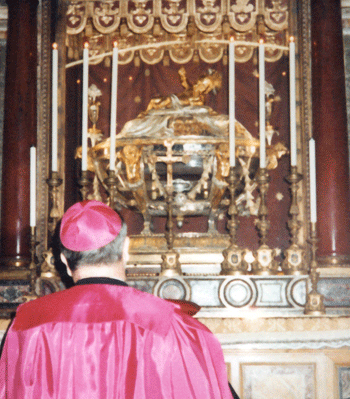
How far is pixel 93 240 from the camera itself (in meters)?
1.43

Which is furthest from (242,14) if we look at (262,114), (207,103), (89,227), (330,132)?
(89,227)

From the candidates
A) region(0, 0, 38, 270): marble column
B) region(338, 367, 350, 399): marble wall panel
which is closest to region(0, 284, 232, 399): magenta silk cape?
region(338, 367, 350, 399): marble wall panel

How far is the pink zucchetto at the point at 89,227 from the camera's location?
56.5 inches

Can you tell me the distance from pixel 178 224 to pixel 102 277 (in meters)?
2.79

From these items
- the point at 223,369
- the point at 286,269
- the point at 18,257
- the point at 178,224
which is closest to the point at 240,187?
the point at 178,224

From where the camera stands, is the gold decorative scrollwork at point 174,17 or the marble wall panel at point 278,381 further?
the gold decorative scrollwork at point 174,17

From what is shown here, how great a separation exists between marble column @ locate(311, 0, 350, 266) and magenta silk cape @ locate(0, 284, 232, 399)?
241cm

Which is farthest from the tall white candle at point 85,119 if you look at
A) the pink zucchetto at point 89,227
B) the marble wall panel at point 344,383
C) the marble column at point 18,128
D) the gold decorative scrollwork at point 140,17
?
the gold decorative scrollwork at point 140,17

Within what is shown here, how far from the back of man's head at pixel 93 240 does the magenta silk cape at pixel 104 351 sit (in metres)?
0.09

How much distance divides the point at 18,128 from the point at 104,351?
2.93 m

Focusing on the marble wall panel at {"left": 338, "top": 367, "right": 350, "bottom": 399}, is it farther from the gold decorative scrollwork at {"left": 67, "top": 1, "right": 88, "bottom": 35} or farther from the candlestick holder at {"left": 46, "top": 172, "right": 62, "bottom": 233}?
the gold decorative scrollwork at {"left": 67, "top": 1, "right": 88, "bottom": 35}

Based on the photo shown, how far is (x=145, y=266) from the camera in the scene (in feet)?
11.7

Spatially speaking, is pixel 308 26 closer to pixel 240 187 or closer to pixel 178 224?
pixel 240 187

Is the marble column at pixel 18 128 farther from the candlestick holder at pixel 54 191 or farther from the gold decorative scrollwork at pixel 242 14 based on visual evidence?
the gold decorative scrollwork at pixel 242 14
